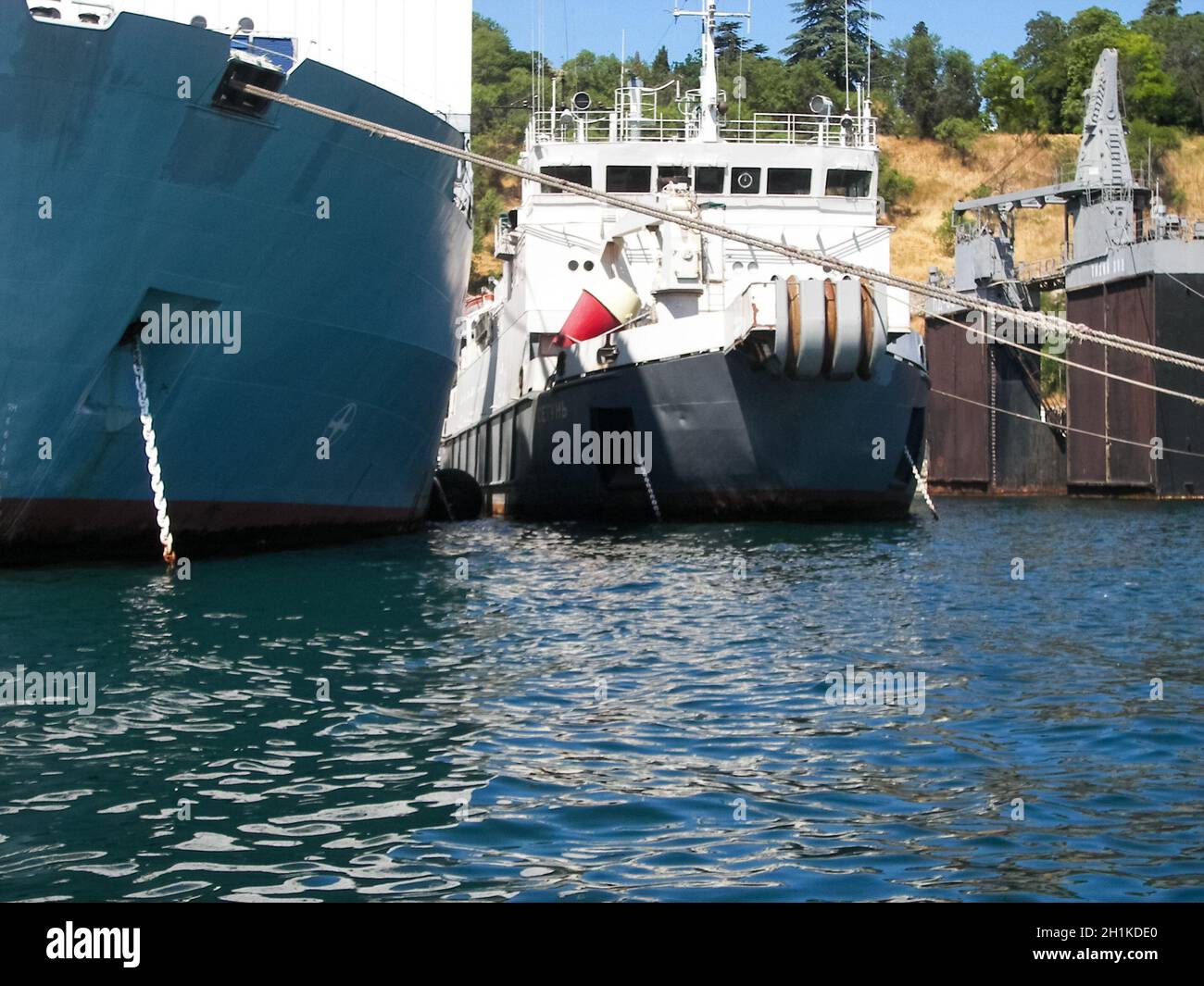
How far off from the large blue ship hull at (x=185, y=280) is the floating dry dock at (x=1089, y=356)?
695 inches

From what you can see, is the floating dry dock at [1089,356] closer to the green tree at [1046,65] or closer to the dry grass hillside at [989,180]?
the dry grass hillside at [989,180]

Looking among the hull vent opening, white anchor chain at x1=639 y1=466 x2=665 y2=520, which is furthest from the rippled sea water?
white anchor chain at x1=639 y1=466 x2=665 y2=520

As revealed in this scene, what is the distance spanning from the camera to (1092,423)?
37438mm

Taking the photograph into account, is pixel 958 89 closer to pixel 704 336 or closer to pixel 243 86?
pixel 704 336

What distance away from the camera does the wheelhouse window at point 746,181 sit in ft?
86.8

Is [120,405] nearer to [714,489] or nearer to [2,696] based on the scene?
[2,696]

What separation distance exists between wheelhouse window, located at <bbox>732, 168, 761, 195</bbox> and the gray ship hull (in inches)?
201

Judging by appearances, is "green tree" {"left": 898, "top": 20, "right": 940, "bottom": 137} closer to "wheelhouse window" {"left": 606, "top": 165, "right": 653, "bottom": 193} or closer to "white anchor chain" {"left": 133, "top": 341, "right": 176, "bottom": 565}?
"wheelhouse window" {"left": 606, "top": 165, "right": 653, "bottom": 193}

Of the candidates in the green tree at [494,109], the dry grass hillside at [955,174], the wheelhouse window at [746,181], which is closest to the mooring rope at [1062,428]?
the wheelhouse window at [746,181]

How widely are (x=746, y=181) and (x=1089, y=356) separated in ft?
49.1

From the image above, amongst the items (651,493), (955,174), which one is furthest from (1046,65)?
(651,493)

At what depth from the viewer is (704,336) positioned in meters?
21.5

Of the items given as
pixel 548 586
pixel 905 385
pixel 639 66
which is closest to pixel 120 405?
pixel 548 586

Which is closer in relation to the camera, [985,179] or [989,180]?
[989,180]
